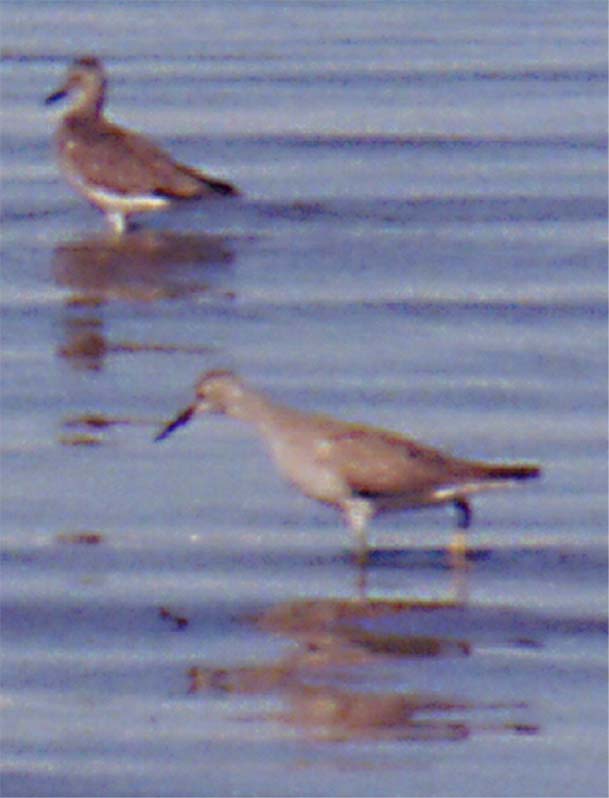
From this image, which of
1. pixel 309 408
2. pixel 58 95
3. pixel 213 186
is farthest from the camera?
pixel 58 95

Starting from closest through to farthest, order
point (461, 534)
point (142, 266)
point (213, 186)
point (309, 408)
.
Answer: point (461, 534), point (309, 408), point (142, 266), point (213, 186)

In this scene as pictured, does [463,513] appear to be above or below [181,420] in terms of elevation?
below

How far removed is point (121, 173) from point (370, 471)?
24.3 feet

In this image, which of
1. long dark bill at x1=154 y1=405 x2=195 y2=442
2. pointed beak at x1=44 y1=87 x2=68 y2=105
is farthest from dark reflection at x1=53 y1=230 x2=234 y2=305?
long dark bill at x1=154 y1=405 x2=195 y2=442

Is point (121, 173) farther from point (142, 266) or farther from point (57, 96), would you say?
point (57, 96)

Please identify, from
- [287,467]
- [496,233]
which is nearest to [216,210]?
[496,233]

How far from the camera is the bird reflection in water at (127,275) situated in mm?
12797

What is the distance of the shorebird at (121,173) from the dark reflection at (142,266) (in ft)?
0.71

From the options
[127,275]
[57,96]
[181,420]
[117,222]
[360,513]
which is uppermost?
[181,420]

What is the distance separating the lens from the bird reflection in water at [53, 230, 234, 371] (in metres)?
12.8

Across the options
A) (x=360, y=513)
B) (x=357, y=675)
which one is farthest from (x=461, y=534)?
(x=357, y=675)

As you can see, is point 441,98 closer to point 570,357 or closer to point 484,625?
point 570,357

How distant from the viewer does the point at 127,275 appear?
1477 centimetres

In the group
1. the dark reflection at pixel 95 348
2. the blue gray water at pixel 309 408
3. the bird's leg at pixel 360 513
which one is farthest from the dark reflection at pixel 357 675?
the dark reflection at pixel 95 348
